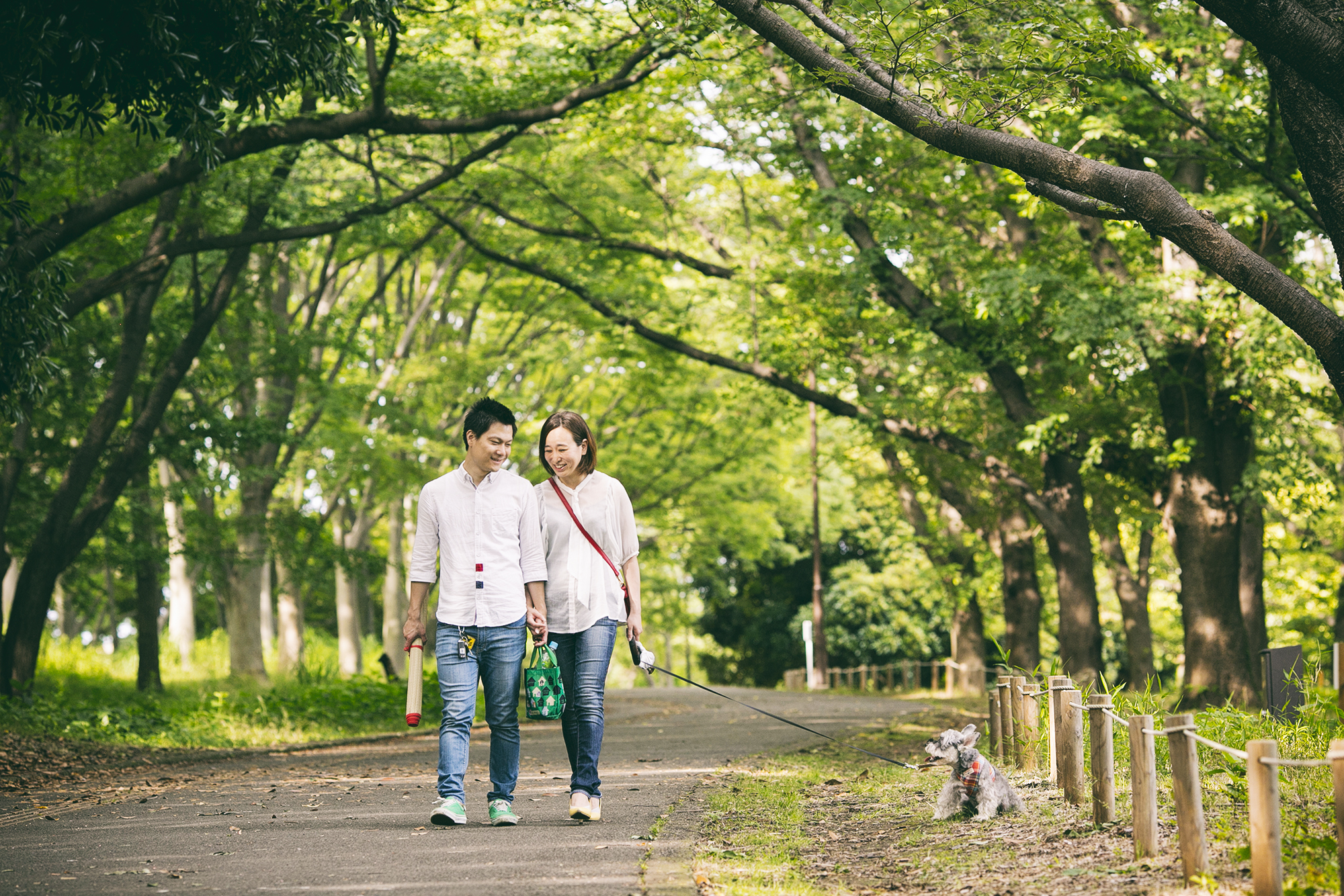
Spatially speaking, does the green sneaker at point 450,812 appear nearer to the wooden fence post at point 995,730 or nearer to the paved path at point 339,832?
the paved path at point 339,832

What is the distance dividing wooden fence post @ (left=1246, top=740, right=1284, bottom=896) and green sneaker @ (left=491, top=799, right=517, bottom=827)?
3.46 metres

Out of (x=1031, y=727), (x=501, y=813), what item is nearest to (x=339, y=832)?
(x=501, y=813)

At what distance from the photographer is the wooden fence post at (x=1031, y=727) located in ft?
25.6

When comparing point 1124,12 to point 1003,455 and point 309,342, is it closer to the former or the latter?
point 1003,455

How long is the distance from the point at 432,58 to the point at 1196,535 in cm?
1125

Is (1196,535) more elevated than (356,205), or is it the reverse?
(356,205)

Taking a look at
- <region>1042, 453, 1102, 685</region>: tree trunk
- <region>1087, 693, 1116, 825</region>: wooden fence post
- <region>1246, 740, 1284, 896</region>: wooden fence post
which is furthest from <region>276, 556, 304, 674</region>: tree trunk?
<region>1246, 740, 1284, 896</region>: wooden fence post

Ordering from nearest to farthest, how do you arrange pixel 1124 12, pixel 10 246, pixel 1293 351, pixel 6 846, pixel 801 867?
pixel 801 867 < pixel 6 846 < pixel 10 246 < pixel 1293 351 < pixel 1124 12

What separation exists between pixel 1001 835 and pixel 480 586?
284 centimetres

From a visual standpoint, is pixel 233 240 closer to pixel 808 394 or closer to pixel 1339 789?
pixel 808 394

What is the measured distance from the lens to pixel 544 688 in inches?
224

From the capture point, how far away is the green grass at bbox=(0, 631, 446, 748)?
1202 cm

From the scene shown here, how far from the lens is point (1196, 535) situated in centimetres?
1499

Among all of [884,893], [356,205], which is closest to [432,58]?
[356,205]
